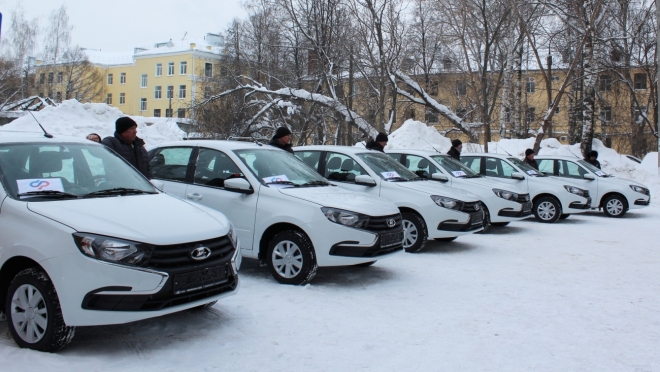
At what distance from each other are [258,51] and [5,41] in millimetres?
27614

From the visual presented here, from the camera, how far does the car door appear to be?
→ 22.0 ft

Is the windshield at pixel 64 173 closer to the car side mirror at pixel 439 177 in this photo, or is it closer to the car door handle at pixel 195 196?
the car door handle at pixel 195 196

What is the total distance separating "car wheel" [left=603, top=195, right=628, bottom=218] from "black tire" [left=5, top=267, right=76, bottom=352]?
1380 centimetres

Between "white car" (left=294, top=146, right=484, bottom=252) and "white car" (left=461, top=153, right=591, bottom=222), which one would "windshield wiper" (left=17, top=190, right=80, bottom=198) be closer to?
"white car" (left=294, top=146, right=484, bottom=252)

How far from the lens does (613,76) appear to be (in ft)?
102

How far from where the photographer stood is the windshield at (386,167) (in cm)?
898

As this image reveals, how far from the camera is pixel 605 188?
14.6 meters

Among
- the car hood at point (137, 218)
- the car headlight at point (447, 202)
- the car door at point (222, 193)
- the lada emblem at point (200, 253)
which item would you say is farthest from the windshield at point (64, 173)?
the car headlight at point (447, 202)

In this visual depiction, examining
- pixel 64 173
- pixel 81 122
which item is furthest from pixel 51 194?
pixel 81 122

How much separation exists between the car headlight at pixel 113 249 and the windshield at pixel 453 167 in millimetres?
8019

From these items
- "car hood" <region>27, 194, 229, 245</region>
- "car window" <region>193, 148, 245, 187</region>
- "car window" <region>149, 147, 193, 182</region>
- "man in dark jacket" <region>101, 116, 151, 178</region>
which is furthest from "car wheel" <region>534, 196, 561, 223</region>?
"car hood" <region>27, 194, 229, 245</region>

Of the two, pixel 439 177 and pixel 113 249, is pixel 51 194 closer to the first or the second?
pixel 113 249

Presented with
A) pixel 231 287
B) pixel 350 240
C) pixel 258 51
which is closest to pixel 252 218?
pixel 350 240

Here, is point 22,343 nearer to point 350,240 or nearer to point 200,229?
point 200,229
